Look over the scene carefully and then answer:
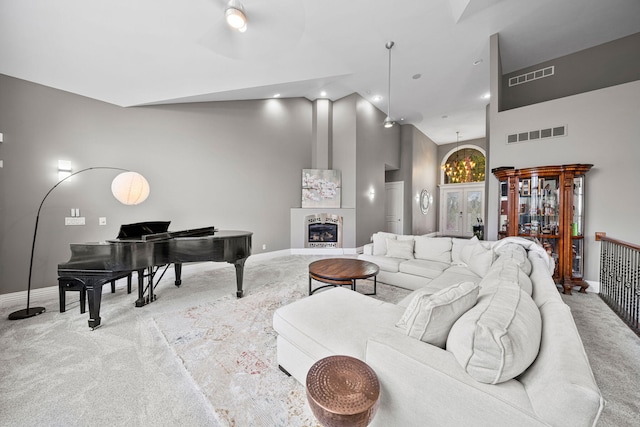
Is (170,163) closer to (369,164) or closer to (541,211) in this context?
(369,164)

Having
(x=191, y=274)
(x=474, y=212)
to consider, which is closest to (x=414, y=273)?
(x=191, y=274)

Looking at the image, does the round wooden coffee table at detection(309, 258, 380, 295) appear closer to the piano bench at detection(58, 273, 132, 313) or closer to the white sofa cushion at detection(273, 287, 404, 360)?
the white sofa cushion at detection(273, 287, 404, 360)

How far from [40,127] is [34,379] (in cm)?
329

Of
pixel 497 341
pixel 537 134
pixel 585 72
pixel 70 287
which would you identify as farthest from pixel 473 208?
pixel 70 287

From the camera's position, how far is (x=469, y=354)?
0.97 metres

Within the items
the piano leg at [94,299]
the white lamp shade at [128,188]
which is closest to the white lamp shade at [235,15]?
the white lamp shade at [128,188]

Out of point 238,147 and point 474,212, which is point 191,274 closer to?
point 238,147

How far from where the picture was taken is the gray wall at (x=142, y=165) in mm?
3125

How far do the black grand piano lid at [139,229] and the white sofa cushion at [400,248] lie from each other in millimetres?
3358

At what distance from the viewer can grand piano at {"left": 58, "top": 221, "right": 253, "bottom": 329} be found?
8.03 ft

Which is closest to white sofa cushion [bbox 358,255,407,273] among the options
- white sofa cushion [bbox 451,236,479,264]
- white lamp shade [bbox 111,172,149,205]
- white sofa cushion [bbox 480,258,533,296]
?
white sofa cushion [bbox 451,236,479,264]

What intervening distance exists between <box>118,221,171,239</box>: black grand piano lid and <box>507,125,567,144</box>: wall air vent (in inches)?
227

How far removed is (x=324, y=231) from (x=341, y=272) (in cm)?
352

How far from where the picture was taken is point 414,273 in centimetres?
338
